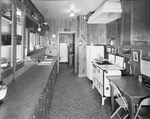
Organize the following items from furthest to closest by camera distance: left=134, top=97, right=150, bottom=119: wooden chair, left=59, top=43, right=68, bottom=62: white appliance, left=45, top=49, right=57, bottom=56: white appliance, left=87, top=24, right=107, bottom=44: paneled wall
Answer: left=59, top=43, right=68, bottom=62: white appliance
left=45, top=49, right=57, bottom=56: white appliance
left=87, top=24, right=107, bottom=44: paneled wall
left=134, top=97, right=150, bottom=119: wooden chair

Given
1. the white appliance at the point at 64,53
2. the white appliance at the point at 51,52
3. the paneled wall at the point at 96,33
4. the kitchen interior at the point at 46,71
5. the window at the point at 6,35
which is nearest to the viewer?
the kitchen interior at the point at 46,71

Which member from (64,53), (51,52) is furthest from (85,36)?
(64,53)

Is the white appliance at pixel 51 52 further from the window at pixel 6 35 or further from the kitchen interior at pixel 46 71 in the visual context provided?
the window at pixel 6 35

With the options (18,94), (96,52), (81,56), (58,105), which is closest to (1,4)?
(18,94)

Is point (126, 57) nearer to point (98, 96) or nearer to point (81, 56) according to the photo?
point (98, 96)

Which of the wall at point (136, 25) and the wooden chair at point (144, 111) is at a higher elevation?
the wall at point (136, 25)

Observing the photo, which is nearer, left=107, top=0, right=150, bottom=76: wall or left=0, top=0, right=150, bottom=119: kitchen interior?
left=0, top=0, right=150, bottom=119: kitchen interior

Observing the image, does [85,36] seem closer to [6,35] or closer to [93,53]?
[93,53]

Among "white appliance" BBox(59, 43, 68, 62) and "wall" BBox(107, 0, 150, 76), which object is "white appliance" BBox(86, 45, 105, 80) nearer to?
"wall" BBox(107, 0, 150, 76)

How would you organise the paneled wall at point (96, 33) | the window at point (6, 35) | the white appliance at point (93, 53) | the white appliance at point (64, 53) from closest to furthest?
the window at point (6, 35) → the white appliance at point (93, 53) → the paneled wall at point (96, 33) → the white appliance at point (64, 53)

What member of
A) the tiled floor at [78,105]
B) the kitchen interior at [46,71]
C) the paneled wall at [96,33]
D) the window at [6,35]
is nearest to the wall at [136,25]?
the kitchen interior at [46,71]

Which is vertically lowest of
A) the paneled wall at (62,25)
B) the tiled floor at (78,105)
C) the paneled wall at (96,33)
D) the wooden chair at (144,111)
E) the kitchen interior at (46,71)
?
the tiled floor at (78,105)

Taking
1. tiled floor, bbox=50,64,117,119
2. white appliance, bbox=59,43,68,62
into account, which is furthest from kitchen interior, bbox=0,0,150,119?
white appliance, bbox=59,43,68,62

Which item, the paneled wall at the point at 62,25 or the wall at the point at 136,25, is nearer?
the wall at the point at 136,25
